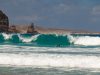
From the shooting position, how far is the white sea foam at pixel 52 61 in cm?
2206

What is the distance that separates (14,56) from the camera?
961 inches

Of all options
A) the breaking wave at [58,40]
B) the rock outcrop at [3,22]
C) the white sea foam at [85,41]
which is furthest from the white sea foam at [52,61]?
the rock outcrop at [3,22]

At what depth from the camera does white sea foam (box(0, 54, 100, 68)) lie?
2206 cm

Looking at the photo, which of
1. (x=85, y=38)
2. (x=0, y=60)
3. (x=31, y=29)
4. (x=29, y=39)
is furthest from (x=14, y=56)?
(x=31, y=29)

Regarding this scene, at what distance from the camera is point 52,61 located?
900 inches

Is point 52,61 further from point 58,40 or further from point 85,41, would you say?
point 58,40

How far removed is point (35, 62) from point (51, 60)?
3.03ft

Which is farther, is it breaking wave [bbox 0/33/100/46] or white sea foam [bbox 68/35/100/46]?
breaking wave [bbox 0/33/100/46]

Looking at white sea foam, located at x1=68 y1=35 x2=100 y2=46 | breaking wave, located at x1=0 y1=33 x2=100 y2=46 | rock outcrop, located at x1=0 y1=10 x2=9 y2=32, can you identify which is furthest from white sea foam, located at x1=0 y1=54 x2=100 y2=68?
rock outcrop, located at x1=0 y1=10 x2=9 y2=32

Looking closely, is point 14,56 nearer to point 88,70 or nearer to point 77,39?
point 88,70

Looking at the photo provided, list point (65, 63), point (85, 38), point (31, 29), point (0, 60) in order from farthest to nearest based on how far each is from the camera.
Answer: point (31, 29) → point (85, 38) → point (0, 60) → point (65, 63)

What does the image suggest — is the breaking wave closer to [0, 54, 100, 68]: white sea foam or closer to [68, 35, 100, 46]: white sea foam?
[68, 35, 100, 46]: white sea foam

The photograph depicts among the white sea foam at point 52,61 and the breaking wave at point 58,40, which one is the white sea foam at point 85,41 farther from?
the white sea foam at point 52,61

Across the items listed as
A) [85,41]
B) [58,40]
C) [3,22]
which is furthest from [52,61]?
[3,22]
